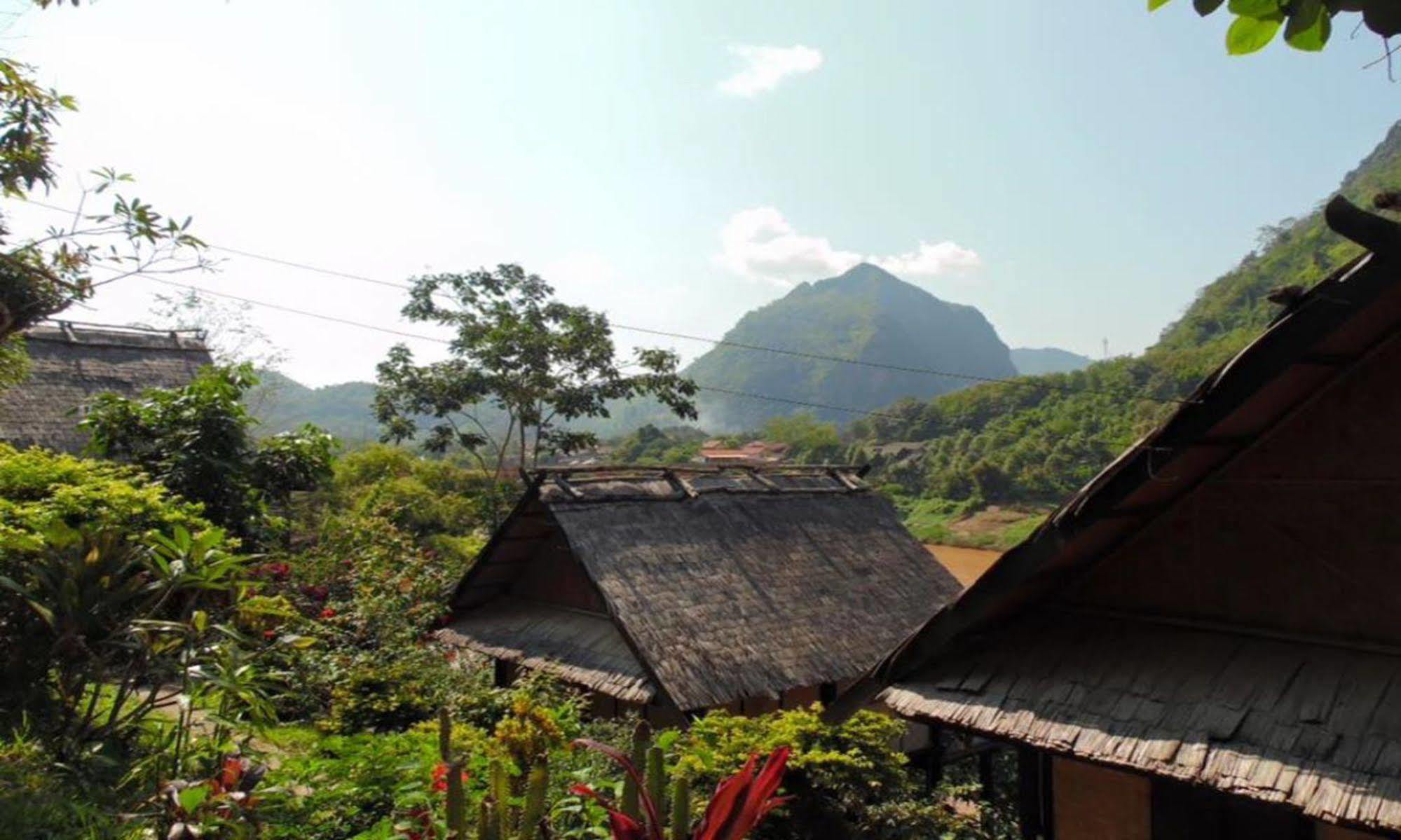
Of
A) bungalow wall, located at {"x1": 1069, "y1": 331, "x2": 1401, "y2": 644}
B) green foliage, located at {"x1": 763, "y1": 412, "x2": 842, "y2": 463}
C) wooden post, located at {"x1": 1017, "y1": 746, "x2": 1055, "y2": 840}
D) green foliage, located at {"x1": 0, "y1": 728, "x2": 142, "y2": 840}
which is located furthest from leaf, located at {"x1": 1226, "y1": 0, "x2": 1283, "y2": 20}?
green foliage, located at {"x1": 763, "y1": 412, "x2": 842, "y2": 463}

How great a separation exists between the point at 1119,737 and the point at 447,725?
2.70 m

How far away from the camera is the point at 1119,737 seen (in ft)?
9.90

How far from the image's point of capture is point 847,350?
104 m

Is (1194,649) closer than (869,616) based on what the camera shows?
Yes

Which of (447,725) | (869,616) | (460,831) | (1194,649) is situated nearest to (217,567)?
(447,725)

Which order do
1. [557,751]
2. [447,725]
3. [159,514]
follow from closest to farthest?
[447,725]
[557,751]
[159,514]

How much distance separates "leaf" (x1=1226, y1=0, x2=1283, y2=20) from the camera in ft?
4.99

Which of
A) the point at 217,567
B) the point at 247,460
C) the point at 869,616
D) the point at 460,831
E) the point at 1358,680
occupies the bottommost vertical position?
the point at 869,616

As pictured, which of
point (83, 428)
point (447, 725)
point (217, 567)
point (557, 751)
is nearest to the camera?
point (447, 725)

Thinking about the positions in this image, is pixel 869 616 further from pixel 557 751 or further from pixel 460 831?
pixel 460 831

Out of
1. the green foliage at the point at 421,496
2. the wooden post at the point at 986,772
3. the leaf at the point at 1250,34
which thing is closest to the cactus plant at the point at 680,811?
the leaf at the point at 1250,34

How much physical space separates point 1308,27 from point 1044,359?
171 meters

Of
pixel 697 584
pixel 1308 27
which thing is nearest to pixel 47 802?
pixel 1308 27

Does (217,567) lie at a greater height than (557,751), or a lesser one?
greater
